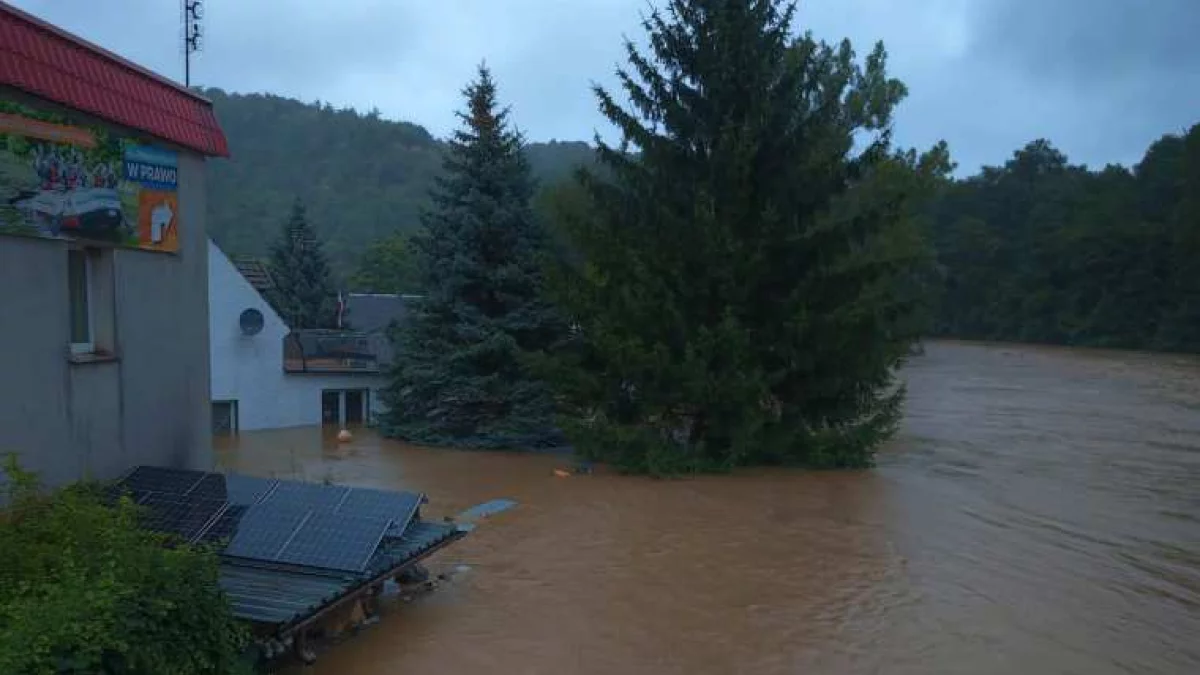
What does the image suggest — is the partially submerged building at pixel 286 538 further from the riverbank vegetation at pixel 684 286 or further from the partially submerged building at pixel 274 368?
the partially submerged building at pixel 274 368

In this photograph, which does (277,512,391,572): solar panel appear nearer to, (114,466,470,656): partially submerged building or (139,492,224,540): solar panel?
(114,466,470,656): partially submerged building

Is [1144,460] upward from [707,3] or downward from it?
downward

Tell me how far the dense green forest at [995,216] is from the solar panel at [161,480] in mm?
43853

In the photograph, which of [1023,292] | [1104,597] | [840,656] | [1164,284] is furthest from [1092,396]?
[1023,292]

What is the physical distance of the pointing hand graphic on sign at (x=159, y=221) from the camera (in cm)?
884

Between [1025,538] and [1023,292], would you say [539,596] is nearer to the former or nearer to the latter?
[1025,538]

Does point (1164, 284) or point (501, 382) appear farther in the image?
point (1164, 284)

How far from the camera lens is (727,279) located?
1836 centimetres

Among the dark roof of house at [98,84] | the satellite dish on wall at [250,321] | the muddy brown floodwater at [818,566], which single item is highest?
the dark roof of house at [98,84]

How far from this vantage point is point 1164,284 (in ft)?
219

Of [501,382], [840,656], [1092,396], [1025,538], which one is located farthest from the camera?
[1092,396]

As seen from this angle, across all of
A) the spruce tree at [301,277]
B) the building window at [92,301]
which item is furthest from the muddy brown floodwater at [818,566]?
the spruce tree at [301,277]

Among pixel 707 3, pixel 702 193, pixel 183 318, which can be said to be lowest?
pixel 183 318

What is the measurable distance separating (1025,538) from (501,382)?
13.0 metres
